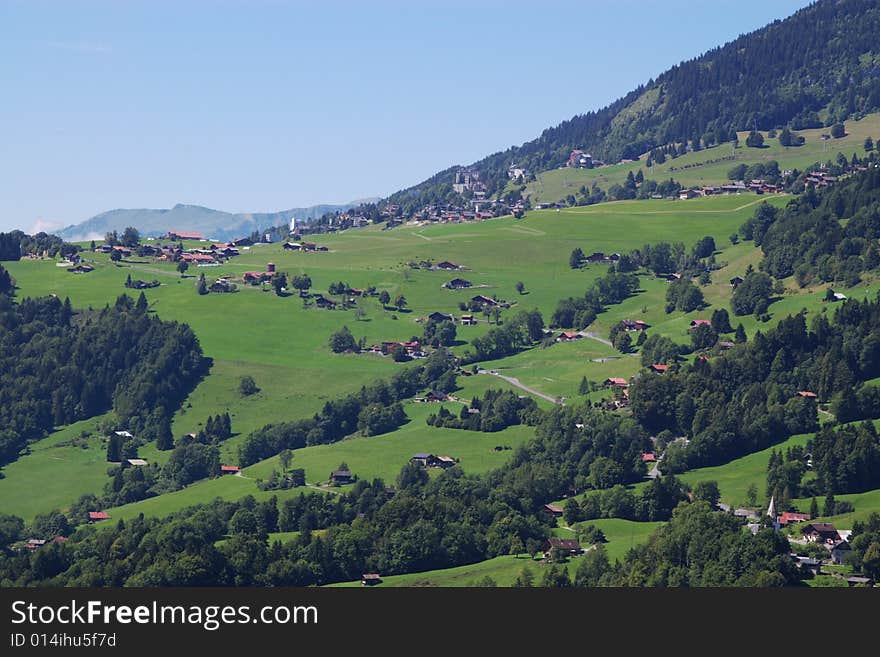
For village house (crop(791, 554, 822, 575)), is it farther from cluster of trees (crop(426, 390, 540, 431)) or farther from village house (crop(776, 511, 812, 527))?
cluster of trees (crop(426, 390, 540, 431))

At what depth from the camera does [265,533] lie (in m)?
141

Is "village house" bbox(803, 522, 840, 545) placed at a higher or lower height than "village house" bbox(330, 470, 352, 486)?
lower

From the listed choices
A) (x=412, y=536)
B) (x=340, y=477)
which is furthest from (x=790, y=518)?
(x=340, y=477)

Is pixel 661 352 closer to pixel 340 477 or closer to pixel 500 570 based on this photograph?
pixel 340 477

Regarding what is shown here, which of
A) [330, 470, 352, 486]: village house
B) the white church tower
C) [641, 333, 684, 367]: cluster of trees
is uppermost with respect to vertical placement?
[641, 333, 684, 367]: cluster of trees

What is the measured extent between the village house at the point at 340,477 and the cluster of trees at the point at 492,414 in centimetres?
2126

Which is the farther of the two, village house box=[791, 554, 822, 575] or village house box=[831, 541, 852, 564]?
village house box=[831, 541, 852, 564]

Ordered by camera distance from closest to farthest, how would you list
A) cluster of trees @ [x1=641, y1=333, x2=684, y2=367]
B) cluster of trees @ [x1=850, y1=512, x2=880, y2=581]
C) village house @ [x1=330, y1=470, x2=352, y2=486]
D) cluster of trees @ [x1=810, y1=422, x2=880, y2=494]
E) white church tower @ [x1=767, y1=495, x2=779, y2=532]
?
cluster of trees @ [x1=850, y1=512, x2=880, y2=581], white church tower @ [x1=767, y1=495, x2=779, y2=532], cluster of trees @ [x1=810, y1=422, x2=880, y2=494], village house @ [x1=330, y1=470, x2=352, y2=486], cluster of trees @ [x1=641, y1=333, x2=684, y2=367]

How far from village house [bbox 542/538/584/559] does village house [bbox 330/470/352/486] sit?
34887 mm

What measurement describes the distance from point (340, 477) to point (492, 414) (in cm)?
2506

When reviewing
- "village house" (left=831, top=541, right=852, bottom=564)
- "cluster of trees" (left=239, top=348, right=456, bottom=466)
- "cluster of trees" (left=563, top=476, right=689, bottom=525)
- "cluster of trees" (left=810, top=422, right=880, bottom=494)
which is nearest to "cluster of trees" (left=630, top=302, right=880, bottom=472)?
"cluster of trees" (left=563, top=476, right=689, bottom=525)

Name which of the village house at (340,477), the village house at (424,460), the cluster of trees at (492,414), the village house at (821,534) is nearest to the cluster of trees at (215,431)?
the cluster of trees at (492,414)

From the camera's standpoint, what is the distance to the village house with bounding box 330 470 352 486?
16412cm

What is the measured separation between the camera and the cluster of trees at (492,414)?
595ft
